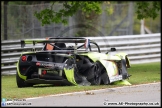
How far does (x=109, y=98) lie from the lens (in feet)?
39.6

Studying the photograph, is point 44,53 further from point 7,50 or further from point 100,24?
point 100,24

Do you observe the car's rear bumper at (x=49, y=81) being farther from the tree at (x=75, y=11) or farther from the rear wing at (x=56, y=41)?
the tree at (x=75, y=11)

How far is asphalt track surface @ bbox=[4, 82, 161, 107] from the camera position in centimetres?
1088

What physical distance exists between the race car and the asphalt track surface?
0.95 m

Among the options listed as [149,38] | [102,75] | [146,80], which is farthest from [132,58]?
[102,75]

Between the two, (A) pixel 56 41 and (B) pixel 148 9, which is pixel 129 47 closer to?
(B) pixel 148 9

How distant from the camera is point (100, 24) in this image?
3006 centimetres

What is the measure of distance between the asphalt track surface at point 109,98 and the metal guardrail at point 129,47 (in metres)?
10.4

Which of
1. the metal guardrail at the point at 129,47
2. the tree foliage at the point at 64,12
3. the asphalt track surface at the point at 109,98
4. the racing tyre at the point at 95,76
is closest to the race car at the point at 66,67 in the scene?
the racing tyre at the point at 95,76

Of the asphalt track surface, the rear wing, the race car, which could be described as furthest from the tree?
the asphalt track surface

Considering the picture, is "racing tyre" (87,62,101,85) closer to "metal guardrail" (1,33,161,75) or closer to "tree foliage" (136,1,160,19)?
"tree foliage" (136,1,160,19)

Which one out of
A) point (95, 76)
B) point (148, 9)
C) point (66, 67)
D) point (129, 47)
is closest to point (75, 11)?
point (148, 9)

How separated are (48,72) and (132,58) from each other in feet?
39.9

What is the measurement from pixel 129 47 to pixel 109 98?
1434 cm
